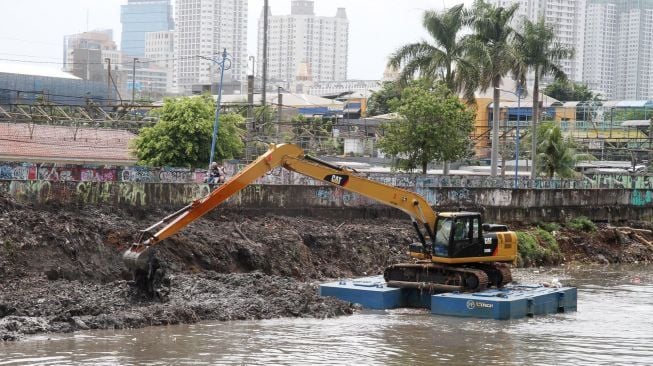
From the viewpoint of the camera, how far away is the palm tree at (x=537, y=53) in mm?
60969

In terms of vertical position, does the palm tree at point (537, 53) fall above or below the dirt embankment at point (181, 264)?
above

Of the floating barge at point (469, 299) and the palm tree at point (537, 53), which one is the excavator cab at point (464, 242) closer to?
the floating barge at point (469, 299)

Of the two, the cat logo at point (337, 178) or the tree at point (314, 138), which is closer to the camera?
the cat logo at point (337, 178)

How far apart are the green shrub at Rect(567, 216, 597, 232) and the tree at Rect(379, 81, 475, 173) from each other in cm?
887

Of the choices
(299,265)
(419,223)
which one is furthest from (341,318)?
(299,265)

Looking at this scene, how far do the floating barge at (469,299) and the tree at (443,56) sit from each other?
31176mm

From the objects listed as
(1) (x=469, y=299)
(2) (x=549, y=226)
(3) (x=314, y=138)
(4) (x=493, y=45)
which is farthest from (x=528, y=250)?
(3) (x=314, y=138)

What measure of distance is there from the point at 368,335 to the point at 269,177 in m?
27.5

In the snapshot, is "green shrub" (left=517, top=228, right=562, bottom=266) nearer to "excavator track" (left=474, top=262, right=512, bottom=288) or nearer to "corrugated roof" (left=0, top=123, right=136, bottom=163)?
"excavator track" (left=474, top=262, right=512, bottom=288)

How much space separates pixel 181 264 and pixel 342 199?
1243 cm

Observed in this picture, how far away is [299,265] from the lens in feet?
122

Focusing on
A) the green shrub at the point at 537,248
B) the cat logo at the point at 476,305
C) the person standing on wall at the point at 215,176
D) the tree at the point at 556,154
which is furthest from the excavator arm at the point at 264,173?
the tree at the point at 556,154

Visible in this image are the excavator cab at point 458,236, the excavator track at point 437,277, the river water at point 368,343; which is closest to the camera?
the river water at point 368,343

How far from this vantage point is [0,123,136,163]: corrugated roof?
60.9 metres
